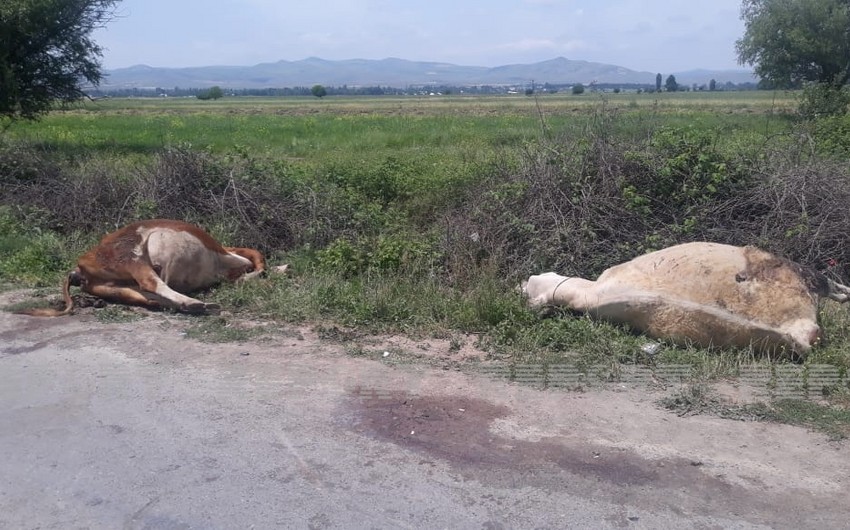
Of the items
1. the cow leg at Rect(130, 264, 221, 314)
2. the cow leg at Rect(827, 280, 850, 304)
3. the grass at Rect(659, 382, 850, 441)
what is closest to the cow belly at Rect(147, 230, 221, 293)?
the cow leg at Rect(130, 264, 221, 314)

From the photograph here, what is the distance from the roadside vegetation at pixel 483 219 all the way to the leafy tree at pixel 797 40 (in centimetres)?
2083

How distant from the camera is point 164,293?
7531 mm

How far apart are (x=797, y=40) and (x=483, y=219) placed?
1037 inches

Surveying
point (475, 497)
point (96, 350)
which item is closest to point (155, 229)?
point (96, 350)

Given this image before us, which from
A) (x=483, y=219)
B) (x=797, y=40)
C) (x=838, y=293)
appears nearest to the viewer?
(x=838, y=293)

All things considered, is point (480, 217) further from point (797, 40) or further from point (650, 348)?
point (797, 40)

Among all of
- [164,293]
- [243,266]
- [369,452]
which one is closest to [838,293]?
[369,452]

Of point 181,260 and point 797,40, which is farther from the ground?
point 797,40

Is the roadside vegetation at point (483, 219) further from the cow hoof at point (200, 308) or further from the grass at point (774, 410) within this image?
the grass at point (774, 410)

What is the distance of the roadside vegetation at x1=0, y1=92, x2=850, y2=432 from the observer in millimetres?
7113

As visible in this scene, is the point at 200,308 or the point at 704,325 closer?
the point at 704,325

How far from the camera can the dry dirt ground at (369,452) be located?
4.07 meters

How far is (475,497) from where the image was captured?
4211 mm

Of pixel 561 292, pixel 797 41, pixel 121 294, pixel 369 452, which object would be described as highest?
pixel 797 41
